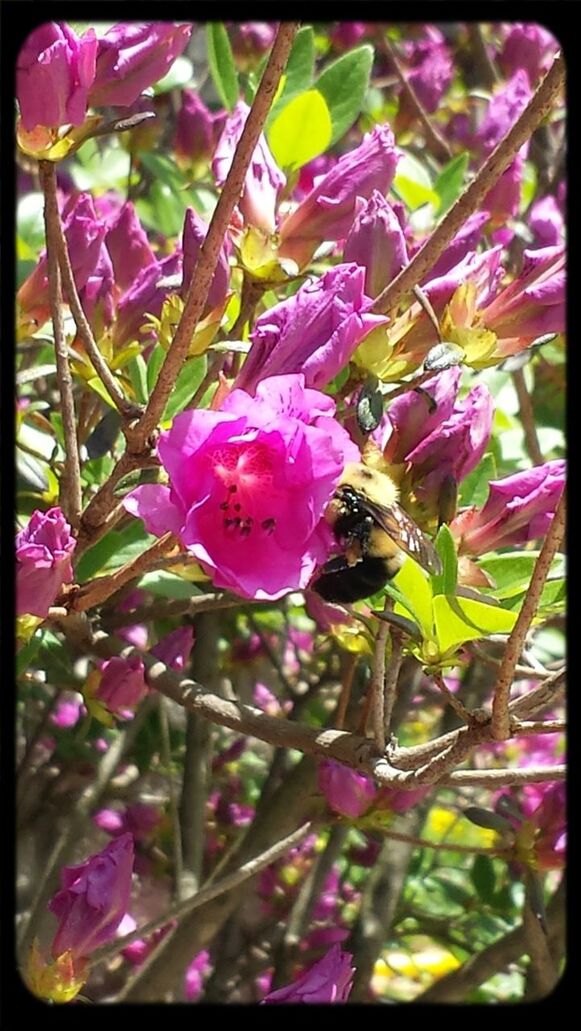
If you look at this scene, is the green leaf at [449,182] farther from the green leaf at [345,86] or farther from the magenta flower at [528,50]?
the magenta flower at [528,50]

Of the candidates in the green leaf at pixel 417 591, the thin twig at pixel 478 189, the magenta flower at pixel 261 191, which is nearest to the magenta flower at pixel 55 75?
the magenta flower at pixel 261 191

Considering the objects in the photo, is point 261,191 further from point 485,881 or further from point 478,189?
point 485,881

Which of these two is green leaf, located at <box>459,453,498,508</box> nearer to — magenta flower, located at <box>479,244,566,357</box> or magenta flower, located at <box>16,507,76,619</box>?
magenta flower, located at <box>479,244,566,357</box>

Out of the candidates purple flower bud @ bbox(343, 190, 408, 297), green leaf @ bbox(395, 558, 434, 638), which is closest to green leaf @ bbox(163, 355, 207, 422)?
purple flower bud @ bbox(343, 190, 408, 297)

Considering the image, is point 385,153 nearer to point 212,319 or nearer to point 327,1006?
point 212,319

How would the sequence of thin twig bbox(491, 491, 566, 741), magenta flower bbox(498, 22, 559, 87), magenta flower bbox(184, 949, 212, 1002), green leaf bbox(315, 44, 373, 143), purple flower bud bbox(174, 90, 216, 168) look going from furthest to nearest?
magenta flower bbox(498, 22, 559, 87) → magenta flower bbox(184, 949, 212, 1002) → purple flower bud bbox(174, 90, 216, 168) → green leaf bbox(315, 44, 373, 143) → thin twig bbox(491, 491, 566, 741)
